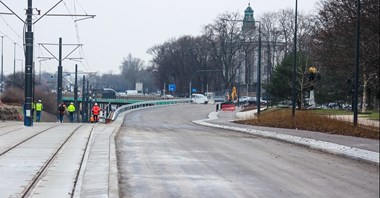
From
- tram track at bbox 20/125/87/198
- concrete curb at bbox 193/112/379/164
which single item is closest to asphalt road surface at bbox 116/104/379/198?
concrete curb at bbox 193/112/379/164

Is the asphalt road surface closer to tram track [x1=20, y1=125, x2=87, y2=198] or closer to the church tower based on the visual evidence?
tram track [x1=20, y1=125, x2=87, y2=198]

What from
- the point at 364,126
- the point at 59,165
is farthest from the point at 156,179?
the point at 364,126

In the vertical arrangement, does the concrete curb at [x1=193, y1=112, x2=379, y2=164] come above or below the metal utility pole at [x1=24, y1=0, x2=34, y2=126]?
below

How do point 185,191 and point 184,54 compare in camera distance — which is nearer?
point 185,191

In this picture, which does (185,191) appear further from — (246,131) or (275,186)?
(246,131)

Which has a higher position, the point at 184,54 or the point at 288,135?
the point at 184,54

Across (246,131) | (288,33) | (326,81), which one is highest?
(288,33)

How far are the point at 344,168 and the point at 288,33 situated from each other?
70.7m

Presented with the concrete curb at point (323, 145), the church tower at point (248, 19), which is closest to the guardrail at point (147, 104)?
the church tower at point (248, 19)

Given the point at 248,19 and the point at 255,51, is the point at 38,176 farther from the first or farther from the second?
the point at 255,51

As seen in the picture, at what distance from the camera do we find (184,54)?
5167 inches

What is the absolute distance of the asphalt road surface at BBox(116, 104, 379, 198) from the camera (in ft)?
35.3

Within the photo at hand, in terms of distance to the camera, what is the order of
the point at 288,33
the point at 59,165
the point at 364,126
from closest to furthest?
1. the point at 364,126
2. the point at 59,165
3. the point at 288,33

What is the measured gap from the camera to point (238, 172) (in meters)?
14.2
